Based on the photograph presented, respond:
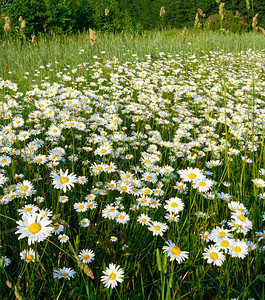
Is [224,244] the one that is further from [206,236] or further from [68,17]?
[68,17]

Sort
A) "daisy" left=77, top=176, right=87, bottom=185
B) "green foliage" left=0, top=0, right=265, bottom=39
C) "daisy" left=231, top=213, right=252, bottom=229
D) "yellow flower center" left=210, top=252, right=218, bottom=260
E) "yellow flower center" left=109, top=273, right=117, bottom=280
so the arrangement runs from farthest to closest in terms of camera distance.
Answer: "green foliage" left=0, top=0, right=265, bottom=39, "daisy" left=77, top=176, right=87, bottom=185, "daisy" left=231, top=213, right=252, bottom=229, "yellow flower center" left=210, top=252, right=218, bottom=260, "yellow flower center" left=109, top=273, right=117, bottom=280

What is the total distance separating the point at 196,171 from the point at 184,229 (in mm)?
395

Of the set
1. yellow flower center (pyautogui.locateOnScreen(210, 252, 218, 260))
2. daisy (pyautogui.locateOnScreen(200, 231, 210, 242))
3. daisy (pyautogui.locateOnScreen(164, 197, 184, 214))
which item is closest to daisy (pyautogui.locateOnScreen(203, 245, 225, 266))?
yellow flower center (pyautogui.locateOnScreen(210, 252, 218, 260))

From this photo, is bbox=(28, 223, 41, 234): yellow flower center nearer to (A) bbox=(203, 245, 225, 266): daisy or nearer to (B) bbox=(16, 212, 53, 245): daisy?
(B) bbox=(16, 212, 53, 245): daisy

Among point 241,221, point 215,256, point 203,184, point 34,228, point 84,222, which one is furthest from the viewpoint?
point 84,222

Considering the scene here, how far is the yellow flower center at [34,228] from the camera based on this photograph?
35.6 inches

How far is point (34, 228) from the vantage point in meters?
0.91

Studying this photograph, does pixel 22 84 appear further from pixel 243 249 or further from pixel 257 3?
pixel 257 3

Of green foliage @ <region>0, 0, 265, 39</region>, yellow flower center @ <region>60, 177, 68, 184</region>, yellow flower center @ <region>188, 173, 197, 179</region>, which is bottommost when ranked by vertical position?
yellow flower center @ <region>188, 173, 197, 179</region>

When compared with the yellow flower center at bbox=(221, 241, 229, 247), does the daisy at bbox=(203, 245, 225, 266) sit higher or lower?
lower

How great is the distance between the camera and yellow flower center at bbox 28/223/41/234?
0.90 m

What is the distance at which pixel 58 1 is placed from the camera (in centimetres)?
886

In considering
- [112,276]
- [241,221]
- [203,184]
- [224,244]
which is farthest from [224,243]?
[112,276]

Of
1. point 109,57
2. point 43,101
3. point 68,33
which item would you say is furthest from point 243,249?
point 68,33
